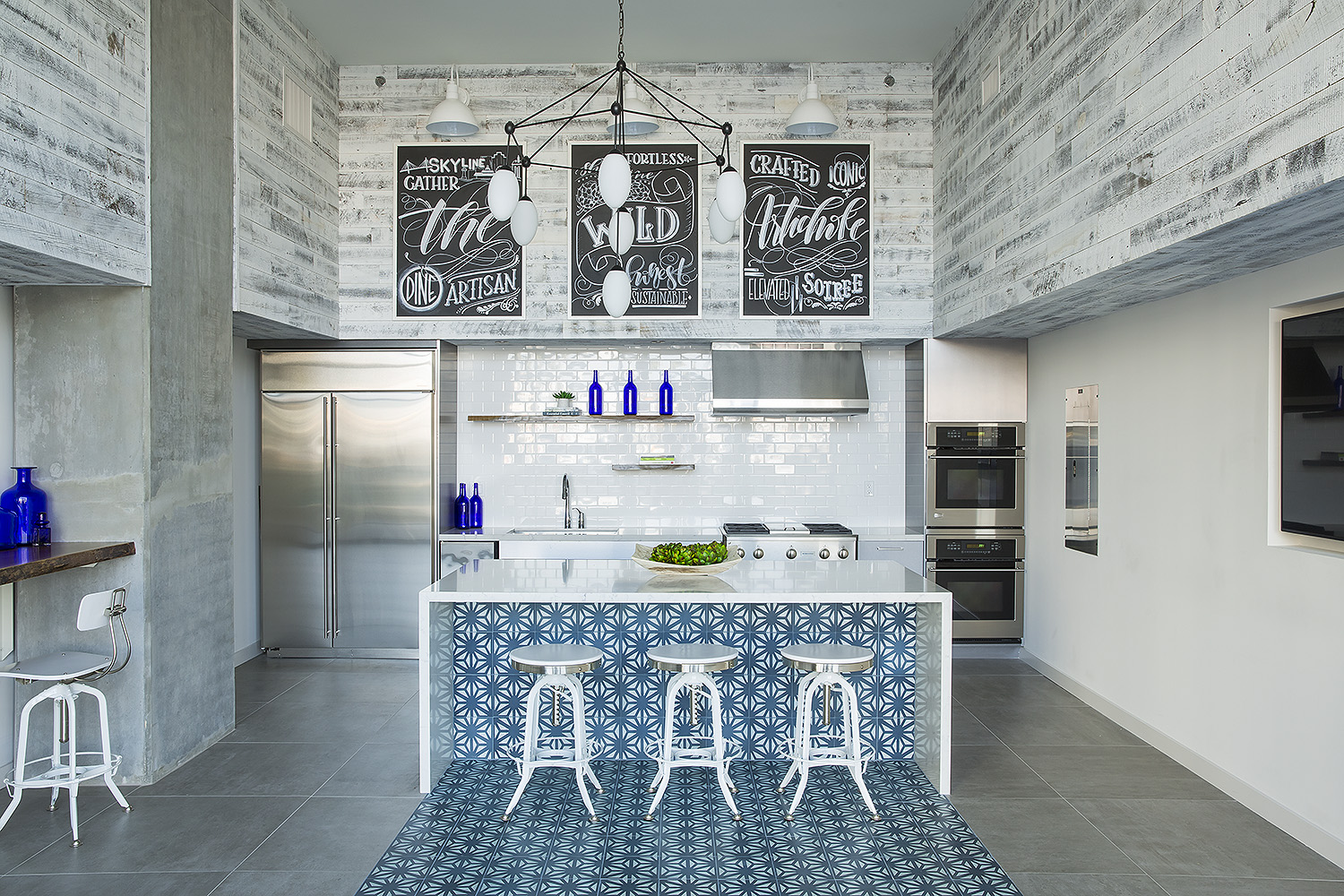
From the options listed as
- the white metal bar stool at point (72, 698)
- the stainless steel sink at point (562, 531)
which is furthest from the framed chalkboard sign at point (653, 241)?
the white metal bar stool at point (72, 698)

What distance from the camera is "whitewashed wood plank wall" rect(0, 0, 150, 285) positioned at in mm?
3105

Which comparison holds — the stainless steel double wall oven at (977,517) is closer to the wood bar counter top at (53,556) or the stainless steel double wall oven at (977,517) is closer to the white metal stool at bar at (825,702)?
the white metal stool at bar at (825,702)

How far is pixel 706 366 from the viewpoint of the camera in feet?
22.1

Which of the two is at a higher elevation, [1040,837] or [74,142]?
[74,142]

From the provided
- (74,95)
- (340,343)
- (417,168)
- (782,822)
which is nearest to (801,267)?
(417,168)

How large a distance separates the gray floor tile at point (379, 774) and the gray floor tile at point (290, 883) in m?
0.72

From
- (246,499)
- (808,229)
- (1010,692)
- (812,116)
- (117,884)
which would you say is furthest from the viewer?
(246,499)

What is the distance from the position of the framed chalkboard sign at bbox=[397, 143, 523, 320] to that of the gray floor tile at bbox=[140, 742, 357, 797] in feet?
9.87

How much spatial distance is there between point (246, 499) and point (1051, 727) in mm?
5527

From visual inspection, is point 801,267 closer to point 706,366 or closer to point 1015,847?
point 706,366

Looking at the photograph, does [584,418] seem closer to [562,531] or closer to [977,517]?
[562,531]

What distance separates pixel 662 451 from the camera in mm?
6730

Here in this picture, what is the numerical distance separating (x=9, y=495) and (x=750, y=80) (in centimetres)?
494

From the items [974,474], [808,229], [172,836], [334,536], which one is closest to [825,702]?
[172,836]
